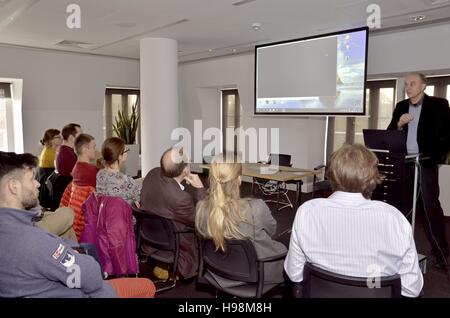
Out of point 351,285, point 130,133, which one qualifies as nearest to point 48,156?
point 130,133

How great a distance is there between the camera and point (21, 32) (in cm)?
565

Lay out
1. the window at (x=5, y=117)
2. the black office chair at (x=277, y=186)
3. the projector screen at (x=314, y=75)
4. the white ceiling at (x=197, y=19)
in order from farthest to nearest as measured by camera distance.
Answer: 1. the window at (x=5, y=117)
2. the black office chair at (x=277, y=186)
3. the projector screen at (x=314, y=75)
4. the white ceiling at (x=197, y=19)

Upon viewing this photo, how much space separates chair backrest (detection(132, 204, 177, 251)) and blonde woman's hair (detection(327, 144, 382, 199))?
132 cm

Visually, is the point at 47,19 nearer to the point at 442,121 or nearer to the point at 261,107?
the point at 261,107

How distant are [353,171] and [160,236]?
1577 millimetres

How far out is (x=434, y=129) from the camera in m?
3.23

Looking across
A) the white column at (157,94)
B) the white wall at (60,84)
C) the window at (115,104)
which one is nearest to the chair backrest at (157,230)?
the white column at (157,94)

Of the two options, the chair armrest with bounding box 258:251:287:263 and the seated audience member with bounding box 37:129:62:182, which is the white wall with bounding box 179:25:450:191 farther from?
the chair armrest with bounding box 258:251:287:263

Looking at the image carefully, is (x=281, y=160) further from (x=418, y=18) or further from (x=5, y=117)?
(x=5, y=117)

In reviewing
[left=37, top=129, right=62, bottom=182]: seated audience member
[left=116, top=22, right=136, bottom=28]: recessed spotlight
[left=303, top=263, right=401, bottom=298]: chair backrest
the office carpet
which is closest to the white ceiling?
[left=116, top=22, right=136, bottom=28]: recessed spotlight

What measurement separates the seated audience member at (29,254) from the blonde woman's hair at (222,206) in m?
0.70

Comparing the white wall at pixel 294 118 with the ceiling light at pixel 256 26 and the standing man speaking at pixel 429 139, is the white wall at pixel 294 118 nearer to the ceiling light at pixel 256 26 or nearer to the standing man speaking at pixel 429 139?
the ceiling light at pixel 256 26

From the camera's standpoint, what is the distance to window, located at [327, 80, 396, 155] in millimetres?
6039

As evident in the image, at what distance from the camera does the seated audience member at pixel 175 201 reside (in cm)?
265
